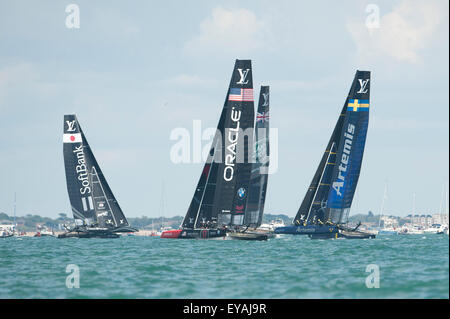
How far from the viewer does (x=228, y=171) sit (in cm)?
6000

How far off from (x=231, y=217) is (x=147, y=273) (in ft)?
87.0

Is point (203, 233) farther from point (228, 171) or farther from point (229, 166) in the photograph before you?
point (229, 166)

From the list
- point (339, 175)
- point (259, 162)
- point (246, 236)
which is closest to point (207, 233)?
point (246, 236)

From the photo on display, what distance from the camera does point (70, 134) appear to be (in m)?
76.6

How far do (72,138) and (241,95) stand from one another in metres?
23.5

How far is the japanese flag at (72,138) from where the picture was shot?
250 feet

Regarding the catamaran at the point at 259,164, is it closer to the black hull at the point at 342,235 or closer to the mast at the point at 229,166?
the black hull at the point at 342,235

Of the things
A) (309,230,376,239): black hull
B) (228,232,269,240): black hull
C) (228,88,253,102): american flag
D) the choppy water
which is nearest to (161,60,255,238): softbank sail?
(228,88,253,102): american flag

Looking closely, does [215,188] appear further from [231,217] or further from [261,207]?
[261,207]

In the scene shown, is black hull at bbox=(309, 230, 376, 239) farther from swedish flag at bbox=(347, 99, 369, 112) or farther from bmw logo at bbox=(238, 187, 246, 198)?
swedish flag at bbox=(347, 99, 369, 112)

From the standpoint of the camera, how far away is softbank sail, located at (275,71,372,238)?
66312 millimetres

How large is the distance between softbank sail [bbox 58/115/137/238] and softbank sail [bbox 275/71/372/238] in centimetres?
1753

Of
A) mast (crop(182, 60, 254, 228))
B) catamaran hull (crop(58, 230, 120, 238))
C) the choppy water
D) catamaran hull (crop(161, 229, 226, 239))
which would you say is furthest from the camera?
catamaran hull (crop(58, 230, 120, 238))
